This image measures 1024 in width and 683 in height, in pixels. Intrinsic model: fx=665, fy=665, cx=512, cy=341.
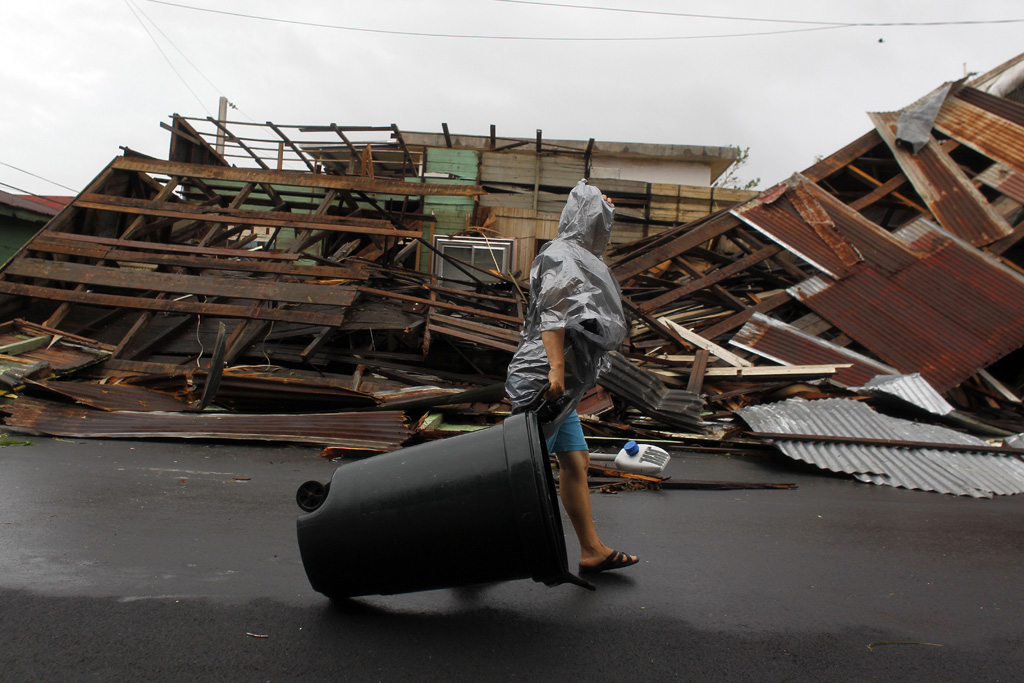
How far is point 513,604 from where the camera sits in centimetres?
253

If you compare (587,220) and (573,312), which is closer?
(573,312)

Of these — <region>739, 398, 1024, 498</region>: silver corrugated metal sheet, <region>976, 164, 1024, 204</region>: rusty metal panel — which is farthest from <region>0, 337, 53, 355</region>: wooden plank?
<region>976, 164, 1024, 204</region>: rusty metal panel

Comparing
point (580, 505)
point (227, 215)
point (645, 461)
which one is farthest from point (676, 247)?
point (580, 505)

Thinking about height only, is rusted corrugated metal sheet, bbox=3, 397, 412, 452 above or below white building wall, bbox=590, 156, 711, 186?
below

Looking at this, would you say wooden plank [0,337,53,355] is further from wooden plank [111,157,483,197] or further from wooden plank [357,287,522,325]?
wooden plank [357,287,522,325]

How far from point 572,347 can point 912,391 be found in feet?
19.6

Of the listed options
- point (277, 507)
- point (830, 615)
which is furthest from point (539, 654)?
point (277, 507)

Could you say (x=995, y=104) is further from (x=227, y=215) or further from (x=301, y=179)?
(x=227, y=215)

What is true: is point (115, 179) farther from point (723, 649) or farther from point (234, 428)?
point (723, 649)

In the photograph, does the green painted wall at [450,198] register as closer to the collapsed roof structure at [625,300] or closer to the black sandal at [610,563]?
the collapsed roof structure at [625,300]

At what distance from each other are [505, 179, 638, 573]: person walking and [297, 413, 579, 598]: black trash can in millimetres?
573

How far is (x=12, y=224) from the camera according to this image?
17641 millimetres

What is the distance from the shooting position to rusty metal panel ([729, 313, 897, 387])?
8.10 m

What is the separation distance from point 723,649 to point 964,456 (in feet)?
15.1
